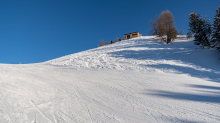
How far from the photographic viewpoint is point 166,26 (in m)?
22.6

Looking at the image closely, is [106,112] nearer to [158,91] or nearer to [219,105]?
[158,91]

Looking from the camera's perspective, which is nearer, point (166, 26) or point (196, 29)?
point (196, 29)

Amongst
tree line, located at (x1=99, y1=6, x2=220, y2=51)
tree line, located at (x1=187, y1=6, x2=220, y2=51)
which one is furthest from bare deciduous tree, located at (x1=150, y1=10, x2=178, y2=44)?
tree line, located at (x1=187, y1=6, x2=220, y2=51)

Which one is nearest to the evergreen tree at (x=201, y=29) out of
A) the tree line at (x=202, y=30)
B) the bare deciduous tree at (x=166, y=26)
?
the tree line at (x=202, y=30)

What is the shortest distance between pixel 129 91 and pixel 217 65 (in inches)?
423

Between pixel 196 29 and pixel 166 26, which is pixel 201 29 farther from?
pixel 166 26

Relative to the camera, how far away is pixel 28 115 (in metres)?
3.44

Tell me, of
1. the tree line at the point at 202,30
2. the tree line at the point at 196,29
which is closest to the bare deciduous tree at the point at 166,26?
the tree line at the point at 196,29

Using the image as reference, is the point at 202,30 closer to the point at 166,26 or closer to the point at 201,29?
the point at 201,29

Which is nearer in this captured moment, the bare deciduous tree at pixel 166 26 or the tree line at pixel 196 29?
the tree line at pixel 196 29

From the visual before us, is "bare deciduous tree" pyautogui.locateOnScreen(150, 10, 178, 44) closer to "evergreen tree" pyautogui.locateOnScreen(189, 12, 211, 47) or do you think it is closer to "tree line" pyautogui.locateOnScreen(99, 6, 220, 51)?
"tree line" pyautogui.locateOnScreen(99, 6, 220, 51)

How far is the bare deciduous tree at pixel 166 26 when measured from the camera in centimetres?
2183

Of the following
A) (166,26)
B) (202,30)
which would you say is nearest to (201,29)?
(202,30)

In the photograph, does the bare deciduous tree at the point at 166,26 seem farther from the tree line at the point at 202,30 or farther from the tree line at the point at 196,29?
the tree line at the point at 202,30
